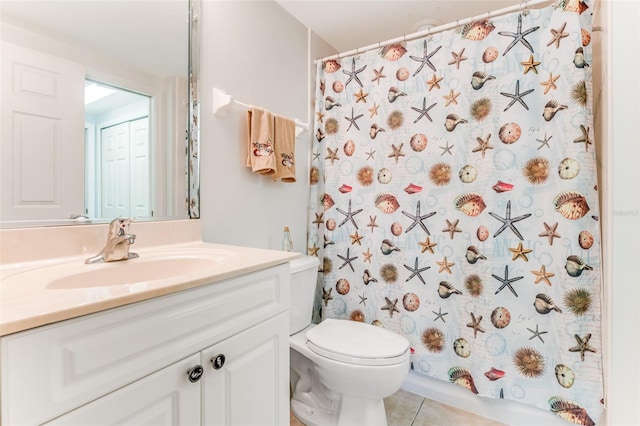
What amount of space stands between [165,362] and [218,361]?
0.48 feet

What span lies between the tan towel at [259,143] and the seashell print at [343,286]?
0.81 meters

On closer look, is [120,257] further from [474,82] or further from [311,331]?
[474,82]

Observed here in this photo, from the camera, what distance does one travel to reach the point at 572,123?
1.35m

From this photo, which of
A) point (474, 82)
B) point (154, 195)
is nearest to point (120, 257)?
point (154, 195)

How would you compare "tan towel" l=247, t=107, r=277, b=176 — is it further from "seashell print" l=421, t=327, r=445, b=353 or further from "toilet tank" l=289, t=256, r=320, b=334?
"seashell print" l=421, t=327, r=445, b=353

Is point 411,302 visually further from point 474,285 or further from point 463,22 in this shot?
point 463,22

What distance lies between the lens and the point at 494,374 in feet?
4.99

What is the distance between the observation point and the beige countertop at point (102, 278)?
0.55m

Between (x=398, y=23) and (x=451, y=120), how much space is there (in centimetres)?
78

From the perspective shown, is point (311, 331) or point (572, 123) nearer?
point (572, 123)

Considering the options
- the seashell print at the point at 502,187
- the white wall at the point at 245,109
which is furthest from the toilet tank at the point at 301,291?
the seashell print at the point at 502,187

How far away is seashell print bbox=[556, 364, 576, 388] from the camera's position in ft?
4.50

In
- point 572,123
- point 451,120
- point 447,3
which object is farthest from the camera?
point 447,3

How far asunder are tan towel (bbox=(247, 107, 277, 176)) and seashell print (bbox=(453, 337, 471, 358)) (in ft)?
4.11
